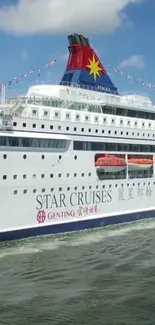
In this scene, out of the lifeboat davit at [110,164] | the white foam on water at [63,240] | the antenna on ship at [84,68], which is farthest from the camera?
the antenna on ship at [84,68]

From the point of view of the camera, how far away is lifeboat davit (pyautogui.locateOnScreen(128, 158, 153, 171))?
22781 millimetres

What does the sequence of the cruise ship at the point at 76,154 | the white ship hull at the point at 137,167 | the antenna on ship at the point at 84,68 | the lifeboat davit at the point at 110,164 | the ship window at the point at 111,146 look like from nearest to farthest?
the cruise ship at the point at 76,154
the ship window at the point at 111,146
the lifeboat davit at the point at 110,164
the white ship hull at the point at 137,167
the antenna on ship at the point at 84,68

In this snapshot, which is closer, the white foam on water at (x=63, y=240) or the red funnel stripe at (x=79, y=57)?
the white foam on water at (x=63, y=240)

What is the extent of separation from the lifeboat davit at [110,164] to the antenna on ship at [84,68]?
4.48 m

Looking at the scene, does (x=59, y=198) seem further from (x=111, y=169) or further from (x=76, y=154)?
(x=111, y=169)

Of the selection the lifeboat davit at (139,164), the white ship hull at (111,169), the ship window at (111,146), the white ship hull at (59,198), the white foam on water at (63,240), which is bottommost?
the white foam on water at (63,240)

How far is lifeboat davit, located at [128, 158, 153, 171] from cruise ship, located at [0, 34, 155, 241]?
0.06 meters

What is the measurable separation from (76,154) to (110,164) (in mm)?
2283

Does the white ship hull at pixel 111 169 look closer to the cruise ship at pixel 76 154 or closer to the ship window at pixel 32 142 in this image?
the cruise ship at pixel 76 154

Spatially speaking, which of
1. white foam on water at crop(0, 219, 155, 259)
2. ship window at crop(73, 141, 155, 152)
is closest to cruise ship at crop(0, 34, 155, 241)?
ship window at crop(73, 141, 155, 152)

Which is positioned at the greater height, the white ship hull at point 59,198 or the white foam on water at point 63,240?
the white ship hull at point 59,198

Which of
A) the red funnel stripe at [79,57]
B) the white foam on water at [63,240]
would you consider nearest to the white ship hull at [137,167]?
the white foam on water at [63,240]

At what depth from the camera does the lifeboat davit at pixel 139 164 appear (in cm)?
2278

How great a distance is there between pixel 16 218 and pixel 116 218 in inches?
244
